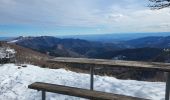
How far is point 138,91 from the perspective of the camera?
393 inches

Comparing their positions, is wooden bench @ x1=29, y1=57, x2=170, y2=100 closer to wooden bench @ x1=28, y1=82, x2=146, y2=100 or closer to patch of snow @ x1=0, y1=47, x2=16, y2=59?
wooden bench @ x1=28, y1=82, x2=146, y2=100

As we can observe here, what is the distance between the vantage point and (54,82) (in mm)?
11195

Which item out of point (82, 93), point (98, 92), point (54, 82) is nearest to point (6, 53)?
point (54, 82)

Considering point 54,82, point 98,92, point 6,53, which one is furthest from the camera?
point 6,53

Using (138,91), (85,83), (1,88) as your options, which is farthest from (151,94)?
(1,88)

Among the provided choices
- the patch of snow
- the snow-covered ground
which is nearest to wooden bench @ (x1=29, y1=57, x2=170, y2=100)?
the snow-covered ground

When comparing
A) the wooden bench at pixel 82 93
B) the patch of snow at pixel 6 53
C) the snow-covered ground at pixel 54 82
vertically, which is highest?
the patch of snow at pixel 6 53

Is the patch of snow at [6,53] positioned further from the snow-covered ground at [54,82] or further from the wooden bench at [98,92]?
the wooden bench at [98,92]

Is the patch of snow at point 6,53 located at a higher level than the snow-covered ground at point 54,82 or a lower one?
higher

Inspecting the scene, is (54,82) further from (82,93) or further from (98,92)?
(98,92)

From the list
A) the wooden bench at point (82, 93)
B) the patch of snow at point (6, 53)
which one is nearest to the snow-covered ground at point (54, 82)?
the patch of snow at point (6, 53)

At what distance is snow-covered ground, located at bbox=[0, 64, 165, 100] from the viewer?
9.62 m

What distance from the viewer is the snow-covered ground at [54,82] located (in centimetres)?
962

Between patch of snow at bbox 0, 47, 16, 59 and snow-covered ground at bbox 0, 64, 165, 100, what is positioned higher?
patch of snow at bbox 0, 47, 16, 59
